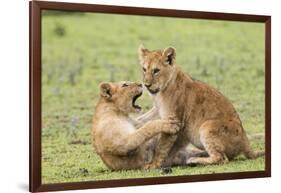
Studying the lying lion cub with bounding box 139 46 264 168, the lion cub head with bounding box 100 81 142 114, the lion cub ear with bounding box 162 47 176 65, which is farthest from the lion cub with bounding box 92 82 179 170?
the lion cub ear with bounding box 162 47 176 65

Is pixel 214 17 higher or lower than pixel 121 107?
higher

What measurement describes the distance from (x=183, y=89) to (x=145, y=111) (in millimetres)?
359

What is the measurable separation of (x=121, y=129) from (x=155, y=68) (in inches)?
20.9

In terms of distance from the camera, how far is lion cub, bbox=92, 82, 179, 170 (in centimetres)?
531

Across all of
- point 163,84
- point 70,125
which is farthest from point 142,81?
point 70,125

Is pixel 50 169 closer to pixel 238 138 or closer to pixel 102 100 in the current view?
pixel 102 100

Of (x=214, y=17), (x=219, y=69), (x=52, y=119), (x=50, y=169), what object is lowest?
(x=50, y=169)

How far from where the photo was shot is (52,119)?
17.0 ft

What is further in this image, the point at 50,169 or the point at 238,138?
the point at 238,138

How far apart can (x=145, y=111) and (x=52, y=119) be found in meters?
0.69

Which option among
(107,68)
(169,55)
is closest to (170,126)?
(169,55)

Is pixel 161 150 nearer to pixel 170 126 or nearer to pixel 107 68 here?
pixel 170 126

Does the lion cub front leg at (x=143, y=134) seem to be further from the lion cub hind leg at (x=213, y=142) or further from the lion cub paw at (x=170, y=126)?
the lion cub hind leg at (x=213, y=142)

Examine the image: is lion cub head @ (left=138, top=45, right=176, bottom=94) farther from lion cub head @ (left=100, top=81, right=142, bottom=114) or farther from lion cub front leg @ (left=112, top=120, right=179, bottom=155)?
lion cub front leg @ (left=112, top=120, right=179, bottom=155)
